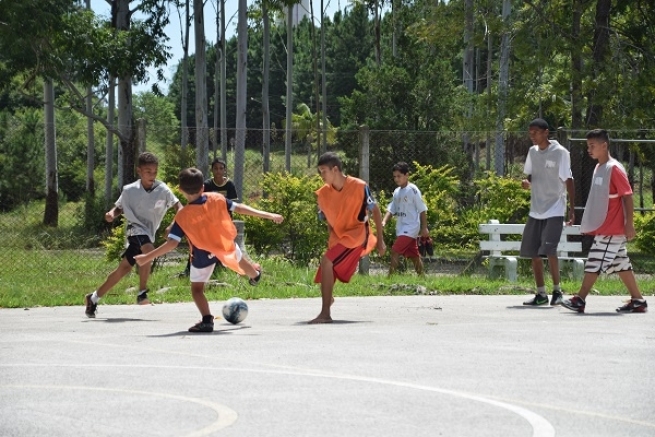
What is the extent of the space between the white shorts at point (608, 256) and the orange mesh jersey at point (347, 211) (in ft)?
8.27

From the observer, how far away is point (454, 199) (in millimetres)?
20438

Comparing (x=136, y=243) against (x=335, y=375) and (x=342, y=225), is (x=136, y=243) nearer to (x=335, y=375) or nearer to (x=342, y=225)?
(x=342, y=225)

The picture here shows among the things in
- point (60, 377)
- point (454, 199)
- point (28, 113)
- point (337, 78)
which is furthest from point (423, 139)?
point (337, 78)

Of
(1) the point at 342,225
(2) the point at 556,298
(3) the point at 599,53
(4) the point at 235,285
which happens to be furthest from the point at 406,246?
(3) the point at 599,53

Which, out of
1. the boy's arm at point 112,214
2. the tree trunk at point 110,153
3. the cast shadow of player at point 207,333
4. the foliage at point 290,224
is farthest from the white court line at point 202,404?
the tree trunk at point 110,153

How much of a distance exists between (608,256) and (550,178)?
1.20 meters

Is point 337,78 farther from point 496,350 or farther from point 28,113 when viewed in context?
point 496,350

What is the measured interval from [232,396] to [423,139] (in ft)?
56.1

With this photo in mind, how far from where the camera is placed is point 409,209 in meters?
16.9

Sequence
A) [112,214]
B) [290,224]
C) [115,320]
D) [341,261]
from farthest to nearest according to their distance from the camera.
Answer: [290,224] < [112,214] < [115,320] < [341,261]

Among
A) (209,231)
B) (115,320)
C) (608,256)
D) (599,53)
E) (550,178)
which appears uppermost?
(599,53)

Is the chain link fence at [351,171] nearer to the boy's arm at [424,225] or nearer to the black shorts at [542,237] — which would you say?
the boy's arm at [424,225]

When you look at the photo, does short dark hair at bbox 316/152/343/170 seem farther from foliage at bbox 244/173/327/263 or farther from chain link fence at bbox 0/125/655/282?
foliage at bbox 244/173/327/263

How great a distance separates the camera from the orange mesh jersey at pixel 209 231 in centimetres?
1102
